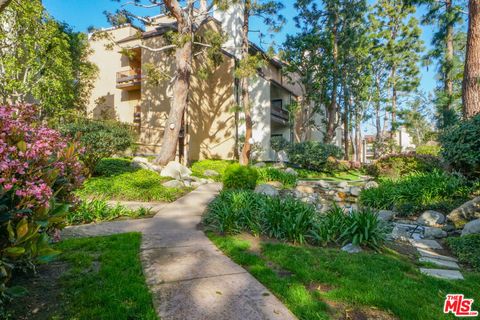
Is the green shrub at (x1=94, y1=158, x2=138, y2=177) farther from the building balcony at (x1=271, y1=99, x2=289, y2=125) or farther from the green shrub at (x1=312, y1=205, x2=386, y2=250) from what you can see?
the building balcony at (x1=271, y1=99, x2=289, y2=125)

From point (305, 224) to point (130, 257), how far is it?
2.91 meters

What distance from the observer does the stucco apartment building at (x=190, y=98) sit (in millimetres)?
17875

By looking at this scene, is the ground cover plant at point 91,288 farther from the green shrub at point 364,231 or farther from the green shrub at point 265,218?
the green shrub at point 364,231

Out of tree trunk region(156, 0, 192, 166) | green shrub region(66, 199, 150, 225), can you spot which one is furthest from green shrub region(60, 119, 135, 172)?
green shrub region(66, 199, 150, 225)

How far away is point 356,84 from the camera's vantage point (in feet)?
70.2

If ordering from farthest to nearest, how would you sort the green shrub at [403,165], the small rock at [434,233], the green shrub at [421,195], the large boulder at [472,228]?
the green shrub at [403,165]
the green shrub at [421,195]
the small rock at [434,233]
the large boulder at [472,228]

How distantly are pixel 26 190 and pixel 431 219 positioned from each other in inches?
301

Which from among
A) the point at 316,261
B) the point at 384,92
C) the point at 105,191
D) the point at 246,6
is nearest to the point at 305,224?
the point at 316,261

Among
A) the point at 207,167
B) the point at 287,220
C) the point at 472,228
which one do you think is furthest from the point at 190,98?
the point at 472,228

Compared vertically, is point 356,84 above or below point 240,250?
above

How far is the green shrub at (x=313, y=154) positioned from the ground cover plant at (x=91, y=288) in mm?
13403

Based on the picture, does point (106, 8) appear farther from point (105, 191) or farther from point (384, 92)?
point (384, 92)

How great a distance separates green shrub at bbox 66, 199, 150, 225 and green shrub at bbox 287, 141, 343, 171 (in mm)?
11469

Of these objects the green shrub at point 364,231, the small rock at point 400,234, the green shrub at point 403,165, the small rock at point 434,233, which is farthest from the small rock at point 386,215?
the green shrub at point 403,165
